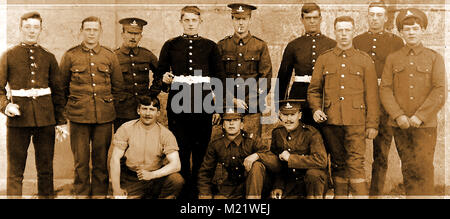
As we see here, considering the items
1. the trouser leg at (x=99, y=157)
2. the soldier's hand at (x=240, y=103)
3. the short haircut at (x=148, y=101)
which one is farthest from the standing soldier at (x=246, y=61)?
the trouser leg at (x=99, y=157)

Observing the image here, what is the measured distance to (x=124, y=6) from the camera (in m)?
7.14

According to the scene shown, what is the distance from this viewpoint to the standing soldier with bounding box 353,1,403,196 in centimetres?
605

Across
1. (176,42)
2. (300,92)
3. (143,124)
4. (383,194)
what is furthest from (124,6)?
(383,194)

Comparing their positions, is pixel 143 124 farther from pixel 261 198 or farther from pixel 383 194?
pixel 383 194

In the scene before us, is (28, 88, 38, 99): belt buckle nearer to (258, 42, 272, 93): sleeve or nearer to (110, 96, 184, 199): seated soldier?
(110, 96, 184, 199): seated soldier

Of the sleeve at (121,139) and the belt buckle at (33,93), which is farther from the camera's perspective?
the belt buckle at (33,93)

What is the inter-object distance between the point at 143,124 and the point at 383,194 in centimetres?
249

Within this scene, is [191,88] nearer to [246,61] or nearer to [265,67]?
[246,61]

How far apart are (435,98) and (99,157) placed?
3.22 m

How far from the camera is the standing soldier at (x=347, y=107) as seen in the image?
18.6ft

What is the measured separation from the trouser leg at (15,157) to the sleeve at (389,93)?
11.1 ft

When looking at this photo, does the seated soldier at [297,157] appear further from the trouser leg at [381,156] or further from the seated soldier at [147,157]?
the seated soldier at [147,157]

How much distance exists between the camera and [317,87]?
5.80m

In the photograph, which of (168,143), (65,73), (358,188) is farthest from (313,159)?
(65,73)
